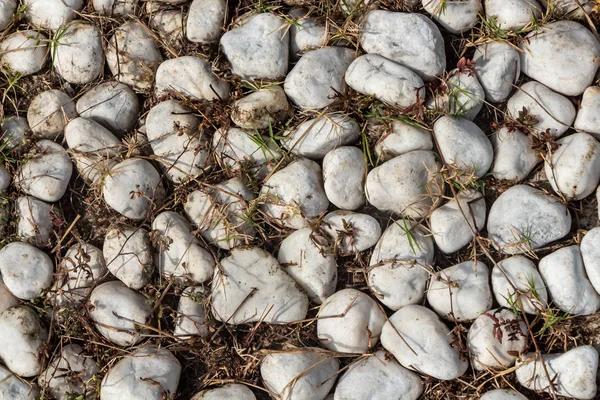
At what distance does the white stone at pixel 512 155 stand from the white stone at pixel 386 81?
0.44 metres

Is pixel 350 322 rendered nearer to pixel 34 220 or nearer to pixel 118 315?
pixel 118 315

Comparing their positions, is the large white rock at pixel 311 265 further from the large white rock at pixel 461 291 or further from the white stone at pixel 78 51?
the white stone at pixel 78 51

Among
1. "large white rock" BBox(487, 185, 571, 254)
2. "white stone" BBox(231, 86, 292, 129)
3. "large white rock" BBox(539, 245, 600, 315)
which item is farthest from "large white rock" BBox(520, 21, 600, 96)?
"white stone" BBox(231, 86, 292, 129)

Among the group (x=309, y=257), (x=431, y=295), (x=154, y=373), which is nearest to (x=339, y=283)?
(x=309, y=257)

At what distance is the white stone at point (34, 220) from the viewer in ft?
11.3

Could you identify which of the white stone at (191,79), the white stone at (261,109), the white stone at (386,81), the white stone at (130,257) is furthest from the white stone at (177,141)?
the white stone at (386,81)

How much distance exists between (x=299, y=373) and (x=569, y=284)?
4.28 feet

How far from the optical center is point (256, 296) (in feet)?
10.8

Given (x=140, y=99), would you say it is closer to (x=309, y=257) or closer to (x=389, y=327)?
(x=309, y=257)

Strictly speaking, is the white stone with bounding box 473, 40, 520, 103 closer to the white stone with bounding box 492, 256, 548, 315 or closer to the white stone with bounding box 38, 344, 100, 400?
the white stone with bounding box 492, 256, 548, 315

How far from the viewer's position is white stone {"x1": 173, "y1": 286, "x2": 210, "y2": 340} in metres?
3.33

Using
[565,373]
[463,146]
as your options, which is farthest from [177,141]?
[565,373]

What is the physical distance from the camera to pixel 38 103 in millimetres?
3586

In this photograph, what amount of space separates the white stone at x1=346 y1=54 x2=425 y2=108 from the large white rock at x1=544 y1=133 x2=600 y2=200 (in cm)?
71
